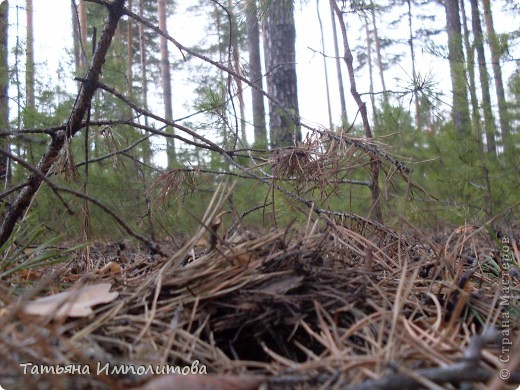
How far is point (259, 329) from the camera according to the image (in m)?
0.81

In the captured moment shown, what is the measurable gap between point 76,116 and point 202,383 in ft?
3.90

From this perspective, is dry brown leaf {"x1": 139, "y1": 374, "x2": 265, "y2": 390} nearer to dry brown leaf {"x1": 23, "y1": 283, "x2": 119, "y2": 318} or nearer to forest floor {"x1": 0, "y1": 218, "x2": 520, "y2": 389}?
forest floor {"x1": 0, "y1": 218, "x2": 520, "y2": 389}

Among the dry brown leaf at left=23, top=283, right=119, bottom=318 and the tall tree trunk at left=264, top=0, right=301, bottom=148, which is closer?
the dry brown leaf at left=23, top=283, right=119, bottom=318

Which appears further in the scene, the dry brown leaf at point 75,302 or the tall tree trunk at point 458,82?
the tall tree trunk at point 458,82

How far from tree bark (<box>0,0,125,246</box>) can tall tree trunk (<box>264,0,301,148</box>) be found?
225cm

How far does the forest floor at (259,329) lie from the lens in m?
0.61

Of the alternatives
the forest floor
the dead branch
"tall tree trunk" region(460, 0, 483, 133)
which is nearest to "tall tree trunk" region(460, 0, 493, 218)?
"tall tree trunk" region(460, 0, 483, 133)

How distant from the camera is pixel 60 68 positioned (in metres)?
5.36

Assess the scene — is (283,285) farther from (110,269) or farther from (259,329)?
(110,269)

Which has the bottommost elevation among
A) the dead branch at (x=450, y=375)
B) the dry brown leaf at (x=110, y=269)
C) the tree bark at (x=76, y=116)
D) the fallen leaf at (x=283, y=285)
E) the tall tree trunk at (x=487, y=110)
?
the dead branch at (x=450, y=375)

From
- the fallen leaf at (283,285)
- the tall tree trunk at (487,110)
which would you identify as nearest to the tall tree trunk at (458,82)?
the tall tree trunk at (487,110)

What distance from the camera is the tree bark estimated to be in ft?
4.54

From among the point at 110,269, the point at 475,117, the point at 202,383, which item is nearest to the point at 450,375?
the point at 202,383

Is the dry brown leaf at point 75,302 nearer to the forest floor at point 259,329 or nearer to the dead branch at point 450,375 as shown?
the forest floor at point 259,329
